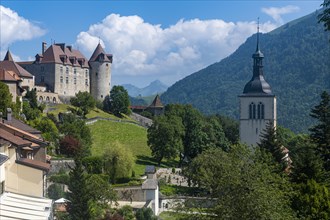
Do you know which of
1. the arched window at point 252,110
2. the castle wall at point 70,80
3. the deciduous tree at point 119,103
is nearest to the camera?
the arched window at point 252,110

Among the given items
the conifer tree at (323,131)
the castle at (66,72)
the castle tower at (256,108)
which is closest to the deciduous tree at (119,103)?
the castle at (66,72)

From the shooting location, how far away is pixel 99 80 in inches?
A: 4190

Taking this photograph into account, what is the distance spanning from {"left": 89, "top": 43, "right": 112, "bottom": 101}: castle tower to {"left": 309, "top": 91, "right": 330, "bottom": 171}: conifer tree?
203 ft

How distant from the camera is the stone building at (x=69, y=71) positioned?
100 metres

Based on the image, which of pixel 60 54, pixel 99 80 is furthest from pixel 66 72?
pixel 99 80

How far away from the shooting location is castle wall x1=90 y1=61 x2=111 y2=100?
106375 millimetres

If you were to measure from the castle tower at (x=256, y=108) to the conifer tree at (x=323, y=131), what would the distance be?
96.0 feet

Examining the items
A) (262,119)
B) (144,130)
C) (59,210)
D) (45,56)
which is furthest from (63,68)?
(59,210)

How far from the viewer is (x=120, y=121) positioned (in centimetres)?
9362

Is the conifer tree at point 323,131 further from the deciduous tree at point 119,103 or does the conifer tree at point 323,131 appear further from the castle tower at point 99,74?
the castle tower at point 99,74

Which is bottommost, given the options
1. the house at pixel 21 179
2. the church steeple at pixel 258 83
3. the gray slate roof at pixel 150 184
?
the gray slate roof at pixel 150 184

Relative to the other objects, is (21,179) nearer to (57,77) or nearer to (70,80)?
(57,77)

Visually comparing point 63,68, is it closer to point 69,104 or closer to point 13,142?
point 69,104

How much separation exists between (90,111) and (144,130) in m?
9.03
